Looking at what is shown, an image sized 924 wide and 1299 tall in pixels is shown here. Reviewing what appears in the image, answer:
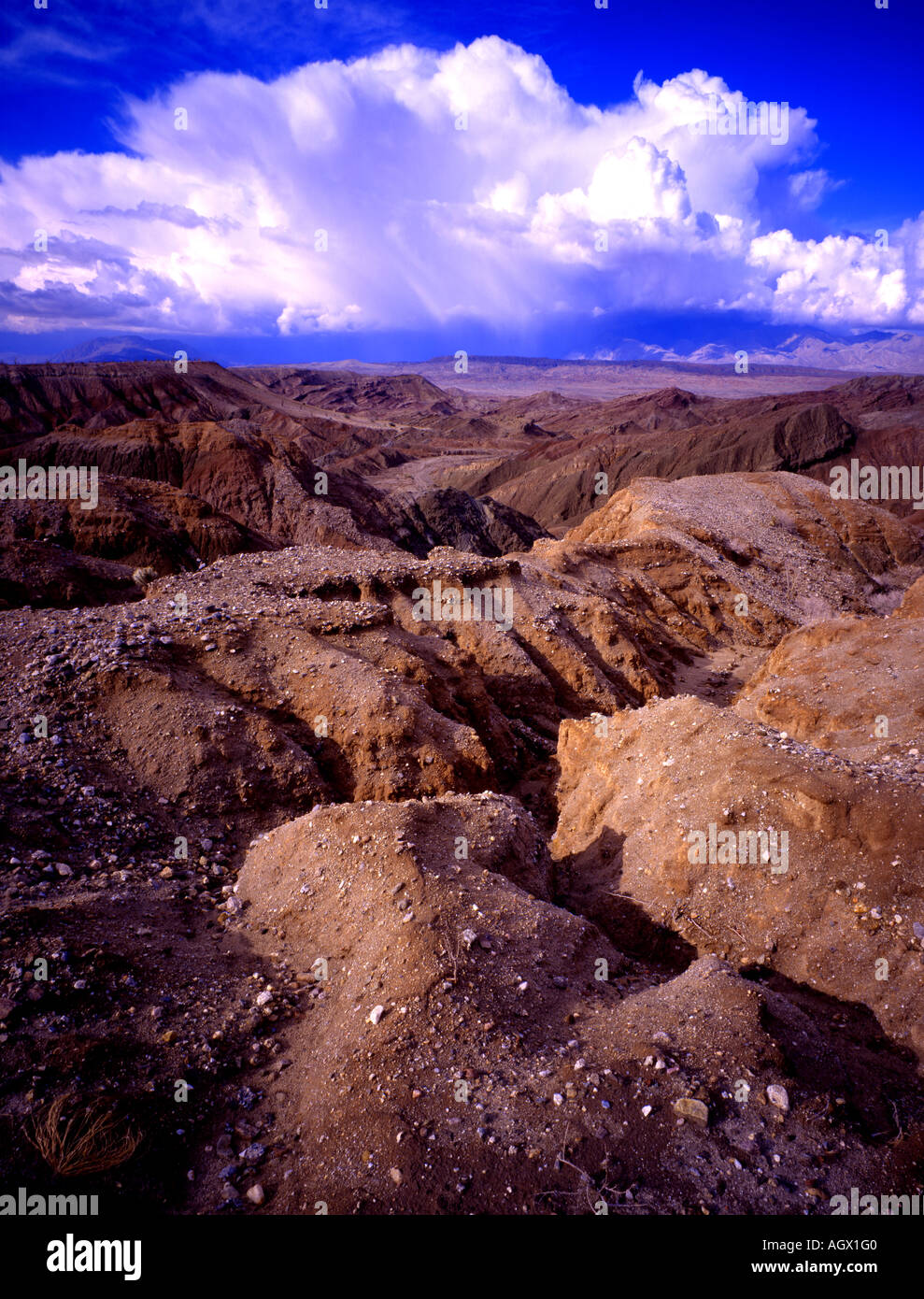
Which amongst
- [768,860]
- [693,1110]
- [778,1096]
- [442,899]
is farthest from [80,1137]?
[768,860]

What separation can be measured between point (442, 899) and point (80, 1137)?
2972 mm

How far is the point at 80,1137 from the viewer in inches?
144

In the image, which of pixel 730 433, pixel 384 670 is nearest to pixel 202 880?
pixel 384 670

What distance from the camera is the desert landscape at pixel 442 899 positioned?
12.9 feet

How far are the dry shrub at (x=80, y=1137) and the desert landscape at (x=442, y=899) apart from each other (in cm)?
2

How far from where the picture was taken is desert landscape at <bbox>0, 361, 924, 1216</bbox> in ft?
12.9

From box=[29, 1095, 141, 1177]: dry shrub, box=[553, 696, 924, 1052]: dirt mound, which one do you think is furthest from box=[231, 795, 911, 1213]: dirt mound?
box=[553, 696, 924, 1052]: dirt mound

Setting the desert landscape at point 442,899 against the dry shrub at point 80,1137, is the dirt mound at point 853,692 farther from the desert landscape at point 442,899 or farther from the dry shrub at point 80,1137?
the dry shrub at point 80,1137

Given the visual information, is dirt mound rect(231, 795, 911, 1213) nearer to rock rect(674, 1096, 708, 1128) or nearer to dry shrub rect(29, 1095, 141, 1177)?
rock rect(674, 1096, 708, 1128)

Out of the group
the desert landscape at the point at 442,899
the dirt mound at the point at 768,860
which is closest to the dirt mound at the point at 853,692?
the desert landscape at the point at 442,899

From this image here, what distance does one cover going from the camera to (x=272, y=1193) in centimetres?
374
